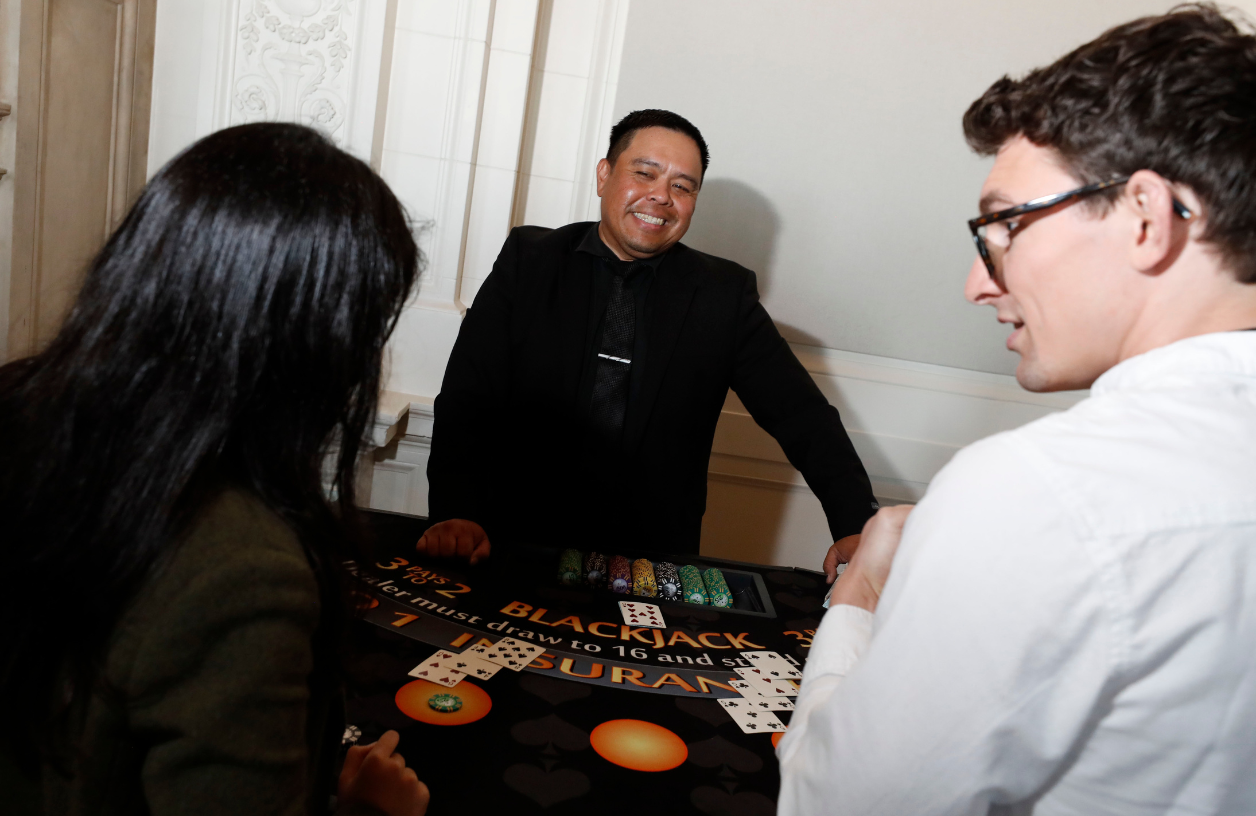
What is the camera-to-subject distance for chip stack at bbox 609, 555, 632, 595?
1.52m

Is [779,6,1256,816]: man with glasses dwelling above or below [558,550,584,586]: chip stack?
above

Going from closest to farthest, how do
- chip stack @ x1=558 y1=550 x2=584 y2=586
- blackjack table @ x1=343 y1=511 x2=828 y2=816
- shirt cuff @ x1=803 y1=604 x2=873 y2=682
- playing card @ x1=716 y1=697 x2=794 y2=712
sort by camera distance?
shirt cuff @ x1=803 y1=604 x2=873 y2=682 → blackjack table @ x1=343 y1=511 x2=828 y2=816 → playing card @ x1=716 y1=697 x2=794 y2=712 → chip stack @ x1=558 y1=550 x2=584 y2=586

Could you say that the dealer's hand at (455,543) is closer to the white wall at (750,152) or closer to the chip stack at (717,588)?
the chip stack at (717,588)

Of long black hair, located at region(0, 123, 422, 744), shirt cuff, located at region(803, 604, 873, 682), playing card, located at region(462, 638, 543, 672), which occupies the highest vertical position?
long black hair, located at region(0, 123, 422, 744)

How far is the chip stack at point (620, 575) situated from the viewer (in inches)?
59.9

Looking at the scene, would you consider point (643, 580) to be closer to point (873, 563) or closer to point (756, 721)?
point (756, 721)

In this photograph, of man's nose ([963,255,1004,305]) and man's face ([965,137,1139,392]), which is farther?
man's nose ([963,255,1004,305])

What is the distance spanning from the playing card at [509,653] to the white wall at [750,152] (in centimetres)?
150

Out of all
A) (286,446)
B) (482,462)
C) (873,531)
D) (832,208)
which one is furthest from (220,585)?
→ (832,208)

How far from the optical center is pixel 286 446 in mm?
699

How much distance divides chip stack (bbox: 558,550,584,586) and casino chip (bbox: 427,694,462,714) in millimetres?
444

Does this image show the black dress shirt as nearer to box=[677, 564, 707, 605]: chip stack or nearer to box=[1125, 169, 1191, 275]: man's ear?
box=[677, 564, 707, 605]: chip stack

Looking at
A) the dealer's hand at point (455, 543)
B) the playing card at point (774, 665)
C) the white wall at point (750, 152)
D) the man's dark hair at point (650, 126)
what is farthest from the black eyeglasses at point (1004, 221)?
the white wall at point (750, 152)

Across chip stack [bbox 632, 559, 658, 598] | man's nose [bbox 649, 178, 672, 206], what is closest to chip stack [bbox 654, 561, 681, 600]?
chip stack [bbox 632, 559, 658, 598]
